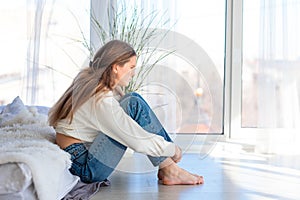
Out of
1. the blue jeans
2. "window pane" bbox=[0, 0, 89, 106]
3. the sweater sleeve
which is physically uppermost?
"window pane" bbox=[0, 0, 89, 106]

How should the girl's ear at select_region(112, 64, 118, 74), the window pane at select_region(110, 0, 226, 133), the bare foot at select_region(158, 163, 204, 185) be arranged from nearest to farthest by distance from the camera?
the girl's ear at select_region(112, 64, 118, 74), the bare foot at select_region(158, 163, 204, 185), the window pane at select_region(110, 0, 226, 133)

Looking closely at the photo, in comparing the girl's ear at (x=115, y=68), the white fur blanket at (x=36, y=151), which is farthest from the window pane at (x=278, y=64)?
the white fur blanket at (x=36, y=151)

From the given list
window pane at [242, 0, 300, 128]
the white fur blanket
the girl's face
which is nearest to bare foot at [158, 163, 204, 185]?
the girl's face

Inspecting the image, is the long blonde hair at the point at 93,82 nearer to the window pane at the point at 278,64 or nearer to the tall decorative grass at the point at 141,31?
the tall decorative grass at the point at 141,31

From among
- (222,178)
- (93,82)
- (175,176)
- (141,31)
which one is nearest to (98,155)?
(93,82)

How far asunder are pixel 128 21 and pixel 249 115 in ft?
4.34

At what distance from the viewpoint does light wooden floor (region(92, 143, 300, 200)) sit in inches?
90.5

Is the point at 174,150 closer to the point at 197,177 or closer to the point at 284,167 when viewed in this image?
the point at 197,177

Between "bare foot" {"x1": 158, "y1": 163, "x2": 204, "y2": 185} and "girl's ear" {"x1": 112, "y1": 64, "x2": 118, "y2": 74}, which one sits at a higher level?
"girl's ear" {"x1": 112, "y1": 64, "x2": 118, "y2": 74}

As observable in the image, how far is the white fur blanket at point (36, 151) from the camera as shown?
5.65ft

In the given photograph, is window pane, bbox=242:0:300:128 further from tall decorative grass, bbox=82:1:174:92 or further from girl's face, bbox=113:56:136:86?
girl's face, bbox=113:56:136:86

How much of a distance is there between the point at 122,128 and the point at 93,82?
277mm

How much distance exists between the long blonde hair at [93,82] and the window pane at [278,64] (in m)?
1.47

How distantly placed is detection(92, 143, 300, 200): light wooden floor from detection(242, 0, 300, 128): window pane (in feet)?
1.08
